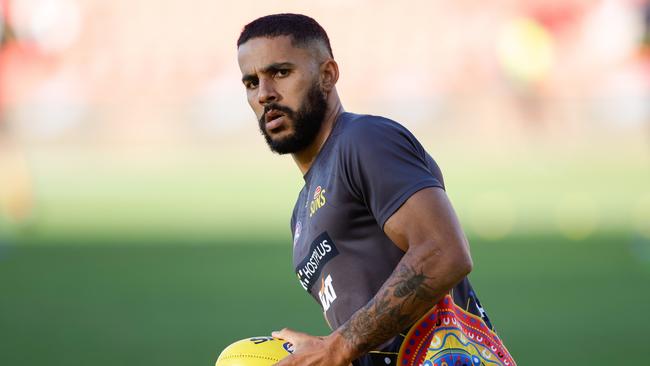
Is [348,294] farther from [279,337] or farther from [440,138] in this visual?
[440,138]

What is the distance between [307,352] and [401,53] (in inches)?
1043

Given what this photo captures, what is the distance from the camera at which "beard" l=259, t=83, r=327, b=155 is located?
13.1 ft

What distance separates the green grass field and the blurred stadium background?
9cm

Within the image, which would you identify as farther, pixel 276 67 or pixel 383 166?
pixel 276 67

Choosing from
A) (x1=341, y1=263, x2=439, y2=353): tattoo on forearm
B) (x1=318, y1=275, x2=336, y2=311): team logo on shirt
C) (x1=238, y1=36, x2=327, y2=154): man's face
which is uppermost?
(x1=238, y1=36, x2=327, y2=154): man's face

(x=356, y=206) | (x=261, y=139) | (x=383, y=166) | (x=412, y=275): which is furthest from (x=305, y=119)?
(x=261, y=139)

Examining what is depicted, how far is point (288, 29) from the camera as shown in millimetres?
4000

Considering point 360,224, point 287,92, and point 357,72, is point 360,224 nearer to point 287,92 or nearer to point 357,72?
point 287,92

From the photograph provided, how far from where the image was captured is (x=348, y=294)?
3803 millimetres

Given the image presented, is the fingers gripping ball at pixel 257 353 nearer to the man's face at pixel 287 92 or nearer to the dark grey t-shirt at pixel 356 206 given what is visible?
the dark grey t-shirt at pixel 356 206

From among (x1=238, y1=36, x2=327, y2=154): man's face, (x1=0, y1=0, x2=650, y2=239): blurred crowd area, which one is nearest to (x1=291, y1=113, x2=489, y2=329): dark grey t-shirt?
(x1=238, y1=36, x2=327, y2=154): man's face

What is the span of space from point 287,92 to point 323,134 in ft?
0.70

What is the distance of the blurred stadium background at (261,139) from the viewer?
14984 millimetres

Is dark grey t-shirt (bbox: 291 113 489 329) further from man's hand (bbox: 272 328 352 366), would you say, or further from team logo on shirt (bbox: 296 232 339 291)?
man's hand (bbox: 272 328 352 366)
